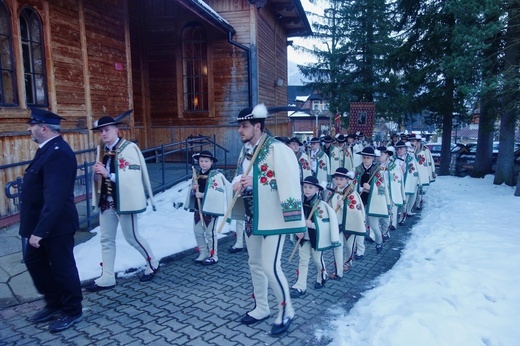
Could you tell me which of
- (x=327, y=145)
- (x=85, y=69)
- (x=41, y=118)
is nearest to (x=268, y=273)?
(x=41, y=118)

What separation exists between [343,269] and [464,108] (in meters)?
14.0

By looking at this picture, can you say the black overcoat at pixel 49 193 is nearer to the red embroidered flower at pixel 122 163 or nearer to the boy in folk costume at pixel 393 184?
the red embroidered flower at pixel 122 163

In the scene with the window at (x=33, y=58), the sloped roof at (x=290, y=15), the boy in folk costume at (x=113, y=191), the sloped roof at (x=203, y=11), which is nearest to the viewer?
the boy in folk costume at (x=113, y=191)

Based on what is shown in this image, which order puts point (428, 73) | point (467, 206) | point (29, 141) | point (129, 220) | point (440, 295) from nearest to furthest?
point (440, 295)
point (129, 220)
point (29, 141)
point (467, 206)
point (428, 73)

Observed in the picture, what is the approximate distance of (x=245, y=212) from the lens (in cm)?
418

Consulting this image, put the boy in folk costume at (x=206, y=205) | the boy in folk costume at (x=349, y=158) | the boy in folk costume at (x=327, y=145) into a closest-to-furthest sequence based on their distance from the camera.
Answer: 1. the boy in folk costume at (x=206, y=205)
2. the boy in folk costume at (x=349, y=158)
3. the boy in folk costume at (x=327, y=145)

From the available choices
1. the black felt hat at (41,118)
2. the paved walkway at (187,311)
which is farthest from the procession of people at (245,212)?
the paved walkway at (187,311)

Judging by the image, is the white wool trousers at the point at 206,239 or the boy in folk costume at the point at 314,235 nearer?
the boy in folk costume at the point at 314,235

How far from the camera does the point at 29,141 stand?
7293 millimetres

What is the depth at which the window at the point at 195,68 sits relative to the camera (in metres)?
13.2

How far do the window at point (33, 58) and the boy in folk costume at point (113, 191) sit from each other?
384 cm

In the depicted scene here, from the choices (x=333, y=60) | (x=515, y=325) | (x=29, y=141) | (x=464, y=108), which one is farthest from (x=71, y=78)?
(x=333, y=60)

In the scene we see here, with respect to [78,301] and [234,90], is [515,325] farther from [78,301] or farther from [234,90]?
[234,90]

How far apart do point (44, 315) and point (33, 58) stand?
18.5 feet
